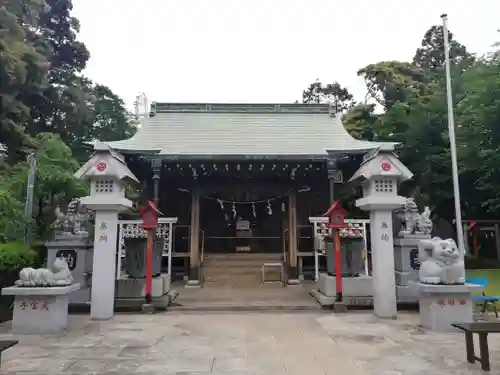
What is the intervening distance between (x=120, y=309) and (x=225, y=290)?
3.82 meters

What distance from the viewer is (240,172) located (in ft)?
47.0

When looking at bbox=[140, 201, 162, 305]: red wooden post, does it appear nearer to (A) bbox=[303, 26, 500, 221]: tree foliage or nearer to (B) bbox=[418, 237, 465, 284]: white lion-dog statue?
(B) bbox=[418, 237, 465, 284]: white lion-dog statue

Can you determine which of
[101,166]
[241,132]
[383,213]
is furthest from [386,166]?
[241,132]

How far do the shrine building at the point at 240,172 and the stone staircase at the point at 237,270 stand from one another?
0.17 m

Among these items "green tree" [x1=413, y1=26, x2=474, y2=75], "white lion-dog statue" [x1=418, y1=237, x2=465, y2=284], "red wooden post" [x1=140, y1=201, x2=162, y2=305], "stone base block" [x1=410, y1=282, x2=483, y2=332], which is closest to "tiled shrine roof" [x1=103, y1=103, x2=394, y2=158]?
"red wooden post" [x1=140, y1=201, x2=162, y2=305]

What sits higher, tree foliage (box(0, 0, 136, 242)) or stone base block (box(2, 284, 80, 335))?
tree foliage (box(0, 0, 136, 242))

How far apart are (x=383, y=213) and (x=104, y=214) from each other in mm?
5654

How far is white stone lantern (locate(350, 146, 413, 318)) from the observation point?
25.6 ft

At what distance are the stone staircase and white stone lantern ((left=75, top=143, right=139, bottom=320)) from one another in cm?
526

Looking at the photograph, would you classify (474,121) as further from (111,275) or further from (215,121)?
(111,275)

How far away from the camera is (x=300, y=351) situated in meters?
5.57

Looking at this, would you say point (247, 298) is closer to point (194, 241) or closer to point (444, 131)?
point (194, 241)

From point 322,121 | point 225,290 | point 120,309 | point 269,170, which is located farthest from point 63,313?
point 322,121

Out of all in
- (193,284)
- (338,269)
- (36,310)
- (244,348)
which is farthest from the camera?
(193,284)
